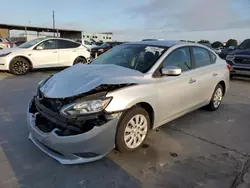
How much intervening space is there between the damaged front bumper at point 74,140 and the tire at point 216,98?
3.01 metres

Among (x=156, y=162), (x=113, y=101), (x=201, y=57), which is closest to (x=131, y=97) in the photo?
(x=113, y=101)

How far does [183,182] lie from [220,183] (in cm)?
42

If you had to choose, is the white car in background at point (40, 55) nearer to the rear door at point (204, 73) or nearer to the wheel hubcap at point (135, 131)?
the rear door at point (204, 73)

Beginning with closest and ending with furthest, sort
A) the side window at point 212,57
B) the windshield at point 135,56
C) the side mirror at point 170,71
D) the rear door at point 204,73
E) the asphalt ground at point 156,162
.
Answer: the asphalt ground at point 156,162, the side mirror at point 170,71, the windshield at point 135,56, the rear door at point 204,73, the side window at point 212,57

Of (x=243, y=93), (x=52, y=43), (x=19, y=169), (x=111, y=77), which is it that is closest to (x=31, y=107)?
(x=19, y=169)

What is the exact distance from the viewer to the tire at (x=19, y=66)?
941 cm

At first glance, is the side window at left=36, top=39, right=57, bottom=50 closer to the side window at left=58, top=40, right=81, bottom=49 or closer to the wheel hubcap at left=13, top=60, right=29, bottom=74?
the side window at left=58, top=40, right=81, bottom=49

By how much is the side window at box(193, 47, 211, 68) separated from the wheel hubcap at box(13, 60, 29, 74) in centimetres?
726

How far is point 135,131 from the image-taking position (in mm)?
3318

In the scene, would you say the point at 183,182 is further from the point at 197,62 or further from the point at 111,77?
the point at 197,62

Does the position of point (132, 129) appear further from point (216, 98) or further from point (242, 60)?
point (242, 60)

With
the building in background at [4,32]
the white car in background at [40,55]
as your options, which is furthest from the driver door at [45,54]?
the building in background at [4,32]

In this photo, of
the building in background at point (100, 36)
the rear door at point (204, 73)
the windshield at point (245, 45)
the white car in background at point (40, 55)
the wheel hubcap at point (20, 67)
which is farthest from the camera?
the building in background at point (100, 36)

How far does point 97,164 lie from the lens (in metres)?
3.08
